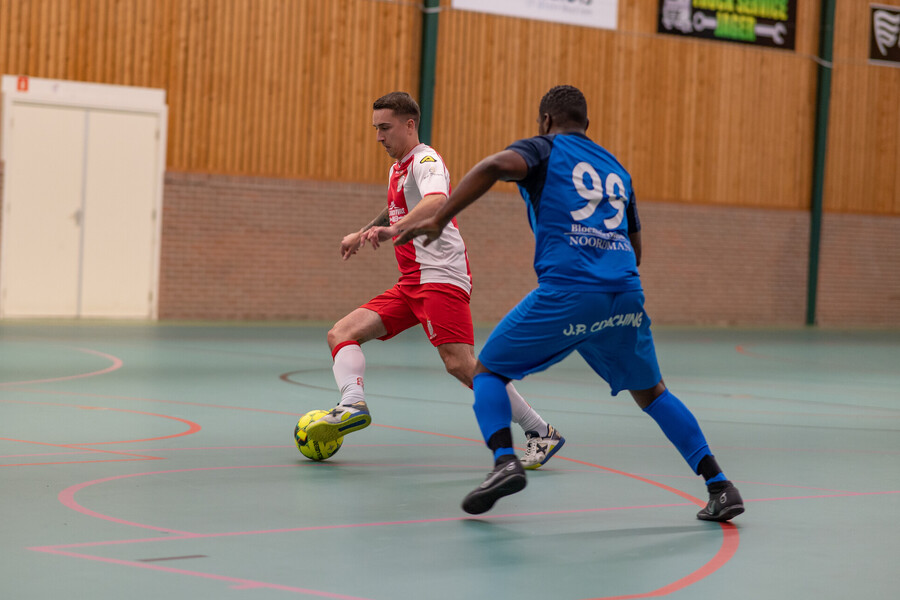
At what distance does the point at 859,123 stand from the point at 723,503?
20.1 metres

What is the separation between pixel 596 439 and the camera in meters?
7.85

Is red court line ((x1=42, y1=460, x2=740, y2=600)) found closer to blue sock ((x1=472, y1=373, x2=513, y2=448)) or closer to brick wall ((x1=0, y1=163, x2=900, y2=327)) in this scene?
blue sock ((x1=472, y1=373, x2=513, y2=448))

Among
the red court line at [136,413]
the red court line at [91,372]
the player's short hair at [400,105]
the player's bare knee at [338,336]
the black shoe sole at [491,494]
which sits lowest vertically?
the red court line at [91,372]

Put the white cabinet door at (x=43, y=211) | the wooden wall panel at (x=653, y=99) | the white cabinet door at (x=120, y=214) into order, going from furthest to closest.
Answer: the wooden wall panel at (x=653, y=99), the white cabinet door at (x=120, y=214), the white cabinet door at (x=43, y=211)

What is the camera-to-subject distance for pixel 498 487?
16.0 ft

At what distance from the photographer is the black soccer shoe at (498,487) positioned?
4.89 m

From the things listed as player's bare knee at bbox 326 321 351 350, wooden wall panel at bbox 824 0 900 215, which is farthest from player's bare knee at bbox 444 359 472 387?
wooden wall panel at bbox 824 0 900 215

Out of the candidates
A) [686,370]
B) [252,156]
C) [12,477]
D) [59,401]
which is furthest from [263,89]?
[12,477]

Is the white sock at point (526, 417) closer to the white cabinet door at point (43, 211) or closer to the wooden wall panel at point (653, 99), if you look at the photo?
the white cabinet door at point (43, 211)

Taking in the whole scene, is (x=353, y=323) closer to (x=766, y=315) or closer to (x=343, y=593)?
(x=343, y=593)

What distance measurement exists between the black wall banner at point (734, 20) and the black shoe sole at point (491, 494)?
18085 millimetres

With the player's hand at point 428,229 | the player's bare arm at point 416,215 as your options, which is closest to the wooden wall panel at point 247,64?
the player's bare arm at point 416,215

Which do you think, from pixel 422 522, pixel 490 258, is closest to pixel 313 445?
pixel 422 522

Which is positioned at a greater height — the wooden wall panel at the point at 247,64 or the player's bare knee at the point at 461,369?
the wooden wall panel at the point at 247,64
